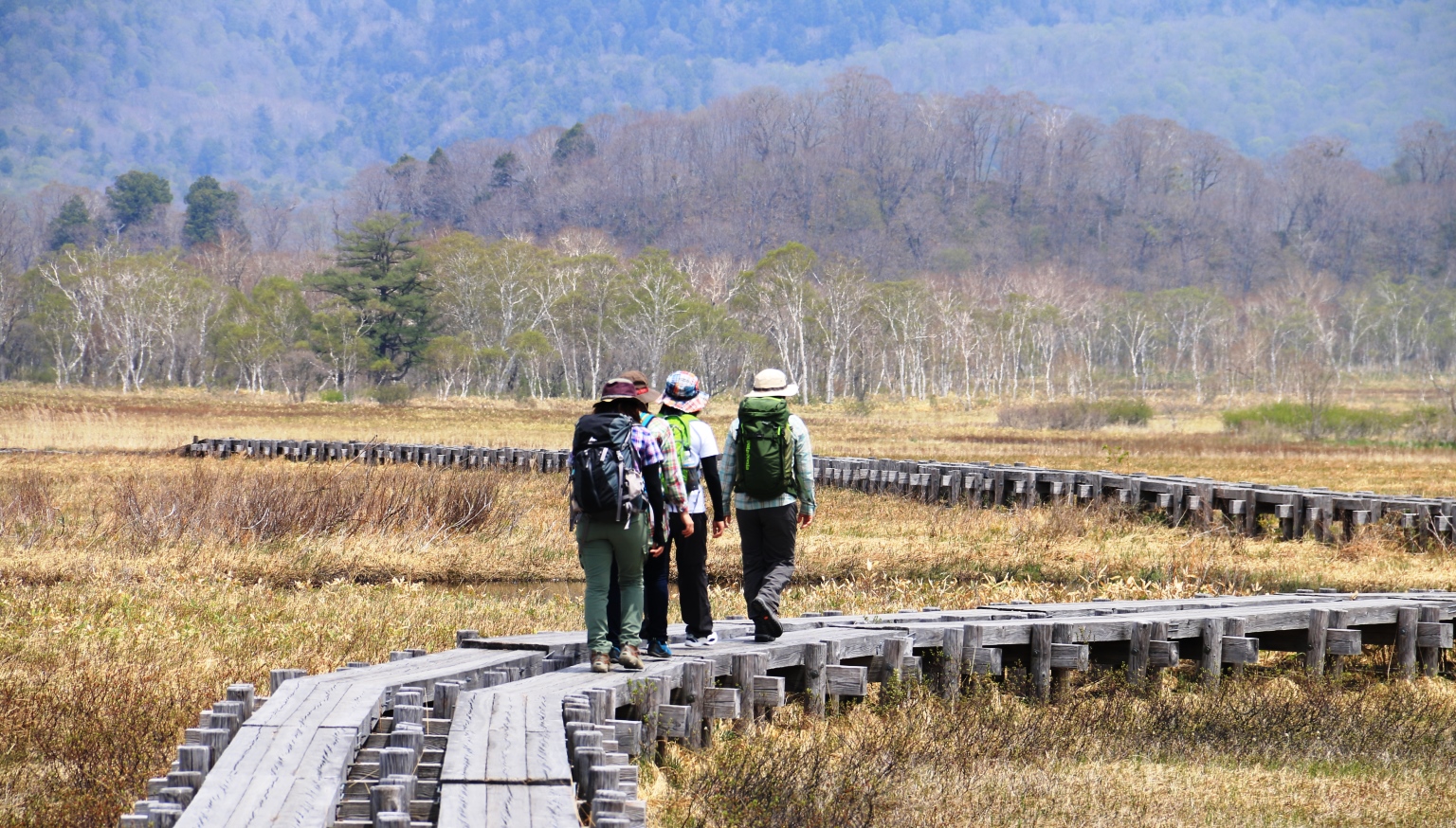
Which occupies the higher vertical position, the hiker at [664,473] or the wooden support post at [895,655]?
the hiker at [664,473]

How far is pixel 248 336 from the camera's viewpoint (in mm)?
81375

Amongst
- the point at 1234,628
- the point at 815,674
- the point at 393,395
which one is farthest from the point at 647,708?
the point at 393,395

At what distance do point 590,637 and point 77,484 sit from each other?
19.0 m

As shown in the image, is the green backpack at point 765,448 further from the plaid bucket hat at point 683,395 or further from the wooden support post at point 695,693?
the wooden support post at point 695,693

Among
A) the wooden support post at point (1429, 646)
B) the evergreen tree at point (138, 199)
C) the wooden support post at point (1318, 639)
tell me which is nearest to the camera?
the wooden support post at point (1318, 639)

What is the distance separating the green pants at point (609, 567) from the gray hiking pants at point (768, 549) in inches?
47.3

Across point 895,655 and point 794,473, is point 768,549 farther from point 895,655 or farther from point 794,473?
point 895,655

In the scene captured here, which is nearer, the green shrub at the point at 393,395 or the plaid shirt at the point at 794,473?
the plaid shirt at the point at 794,473

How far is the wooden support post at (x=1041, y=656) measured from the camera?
1016 centimetres

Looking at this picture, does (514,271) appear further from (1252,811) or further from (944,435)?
(1252,811)

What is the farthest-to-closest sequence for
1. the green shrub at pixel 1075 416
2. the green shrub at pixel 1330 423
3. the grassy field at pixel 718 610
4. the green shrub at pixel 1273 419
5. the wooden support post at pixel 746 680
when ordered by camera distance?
the green shrub at pixel 1075 416 → the green shrub at pixel 1273 419 → the green shrub at pixel 1330 423 → the wooden support post at pixel 746 680 → the grassy field at pixel 718 610

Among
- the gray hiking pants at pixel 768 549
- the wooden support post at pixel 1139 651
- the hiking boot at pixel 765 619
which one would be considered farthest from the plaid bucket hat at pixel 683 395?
the wooden support post at pixel 1139 651

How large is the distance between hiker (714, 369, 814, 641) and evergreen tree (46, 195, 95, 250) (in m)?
156

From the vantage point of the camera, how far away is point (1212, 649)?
10.7 metres
